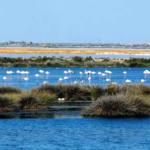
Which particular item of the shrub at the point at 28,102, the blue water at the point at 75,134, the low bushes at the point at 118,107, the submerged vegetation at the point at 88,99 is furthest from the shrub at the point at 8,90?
the blue water at the point at 75,134

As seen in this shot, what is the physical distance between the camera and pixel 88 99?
40562mm

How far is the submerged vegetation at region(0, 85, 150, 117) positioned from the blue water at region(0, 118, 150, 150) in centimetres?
117

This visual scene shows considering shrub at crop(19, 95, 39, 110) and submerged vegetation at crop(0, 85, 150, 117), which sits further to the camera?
shrub at crop(19, 95, 39, 110)

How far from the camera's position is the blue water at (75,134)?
25062 mm

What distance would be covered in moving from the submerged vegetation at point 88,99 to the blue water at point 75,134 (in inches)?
46.0

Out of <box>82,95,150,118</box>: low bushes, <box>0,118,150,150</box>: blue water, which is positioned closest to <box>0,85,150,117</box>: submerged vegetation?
<box>82,95,150,118</box>: low bushes

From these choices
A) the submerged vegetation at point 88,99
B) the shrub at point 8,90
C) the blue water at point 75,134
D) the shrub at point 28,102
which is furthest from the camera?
the shrub at point 8,90

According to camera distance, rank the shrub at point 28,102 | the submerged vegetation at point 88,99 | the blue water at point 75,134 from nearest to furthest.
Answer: the blue water at point 75,134 < the submerged vegetation at point 88,99 < the shrub at point 28,102

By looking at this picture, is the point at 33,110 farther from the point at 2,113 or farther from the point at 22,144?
the point at 22,144

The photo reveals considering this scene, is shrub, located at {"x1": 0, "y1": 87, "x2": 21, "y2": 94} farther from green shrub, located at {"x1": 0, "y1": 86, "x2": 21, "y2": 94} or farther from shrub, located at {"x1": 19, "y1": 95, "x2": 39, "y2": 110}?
shrub, located at {"x1": 19, "y1": 95, "x2": 39, "y2": 110}

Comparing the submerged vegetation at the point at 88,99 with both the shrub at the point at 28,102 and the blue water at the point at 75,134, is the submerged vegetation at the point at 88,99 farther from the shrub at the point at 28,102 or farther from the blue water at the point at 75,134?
the blue water at the point at 75,134

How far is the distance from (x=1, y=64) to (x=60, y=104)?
6871 cm

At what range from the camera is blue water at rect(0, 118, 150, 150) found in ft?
82.2

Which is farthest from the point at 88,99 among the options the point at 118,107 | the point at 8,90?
the point at 118,107
